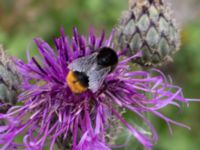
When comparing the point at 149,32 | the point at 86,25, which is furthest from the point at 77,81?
the point at 86,25

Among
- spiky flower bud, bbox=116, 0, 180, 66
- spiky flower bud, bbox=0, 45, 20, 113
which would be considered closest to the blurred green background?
spiky flower bud, bbox=116, 0, 180, 66

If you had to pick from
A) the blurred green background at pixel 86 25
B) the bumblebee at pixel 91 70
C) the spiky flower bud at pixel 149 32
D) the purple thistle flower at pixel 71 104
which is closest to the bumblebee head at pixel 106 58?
the bumblebee at pixel 91 70

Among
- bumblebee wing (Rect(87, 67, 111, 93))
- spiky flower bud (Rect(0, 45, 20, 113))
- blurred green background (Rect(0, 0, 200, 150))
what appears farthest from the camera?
blurred green background (Rect(0, 0, 200, 150))

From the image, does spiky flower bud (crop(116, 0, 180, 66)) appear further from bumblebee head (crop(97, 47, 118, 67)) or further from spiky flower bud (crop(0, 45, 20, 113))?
spiky flower bud (crop(0, 45, 20, 113))

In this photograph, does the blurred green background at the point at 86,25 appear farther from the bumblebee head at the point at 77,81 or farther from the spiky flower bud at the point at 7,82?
A: the bumblebee head at the point at 77,81

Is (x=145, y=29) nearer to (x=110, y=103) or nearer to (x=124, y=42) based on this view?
(x=124, y=42)

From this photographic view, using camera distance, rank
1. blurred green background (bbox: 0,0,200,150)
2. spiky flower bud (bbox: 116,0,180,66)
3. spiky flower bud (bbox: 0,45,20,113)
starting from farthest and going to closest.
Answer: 1. blurred green background (bbox: 0,0,200,150)
2. spiky flower bud (bbox: 116,0,180,66)
3. spiky flower bud (bbox: 0,45,20,113)
